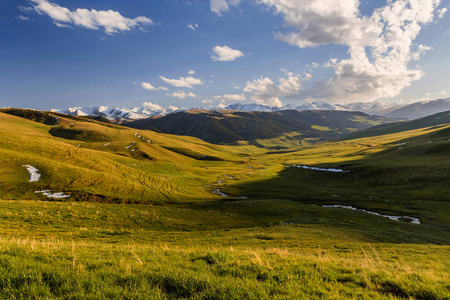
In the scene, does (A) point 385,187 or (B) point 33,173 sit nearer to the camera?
(B) point 33,173

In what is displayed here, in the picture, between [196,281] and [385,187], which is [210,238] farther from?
[385,187]

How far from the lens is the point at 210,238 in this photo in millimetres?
25312

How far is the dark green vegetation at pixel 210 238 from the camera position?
698cm

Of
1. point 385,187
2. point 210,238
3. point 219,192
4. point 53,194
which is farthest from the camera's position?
point 219,192

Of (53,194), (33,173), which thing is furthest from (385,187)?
(33,173)

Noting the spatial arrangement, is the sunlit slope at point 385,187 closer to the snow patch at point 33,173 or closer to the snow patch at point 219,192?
the snow patch at point 219,192

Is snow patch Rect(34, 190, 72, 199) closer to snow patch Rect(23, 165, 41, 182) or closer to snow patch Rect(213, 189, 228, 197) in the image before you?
snow patch Rect(23, 165, 41, 182)

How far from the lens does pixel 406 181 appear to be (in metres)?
93.1

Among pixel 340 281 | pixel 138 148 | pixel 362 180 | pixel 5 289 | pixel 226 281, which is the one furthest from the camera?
pixel 138 148

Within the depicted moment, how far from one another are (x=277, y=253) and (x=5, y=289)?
41.2 feet

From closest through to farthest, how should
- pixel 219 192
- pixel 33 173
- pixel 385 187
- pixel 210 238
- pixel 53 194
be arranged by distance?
pixel 210 238, pixel 53 194, pixel 33 173, pixel 385 187, pixel 219 192

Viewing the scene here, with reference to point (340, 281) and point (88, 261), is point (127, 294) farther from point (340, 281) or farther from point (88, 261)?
point (340, 281)

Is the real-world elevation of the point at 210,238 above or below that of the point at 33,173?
below

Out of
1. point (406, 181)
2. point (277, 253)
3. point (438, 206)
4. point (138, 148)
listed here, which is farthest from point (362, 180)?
point (138, 148)
